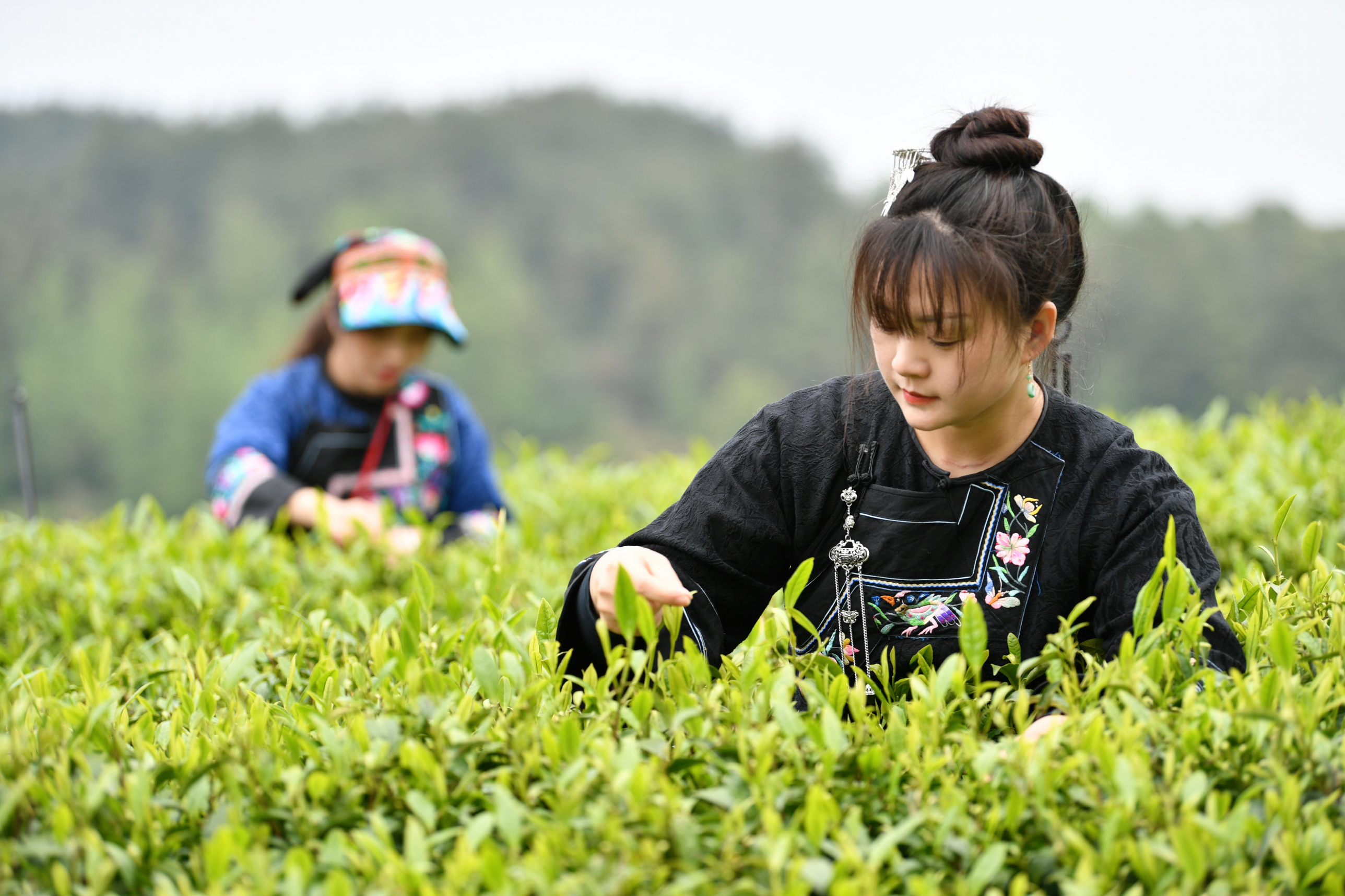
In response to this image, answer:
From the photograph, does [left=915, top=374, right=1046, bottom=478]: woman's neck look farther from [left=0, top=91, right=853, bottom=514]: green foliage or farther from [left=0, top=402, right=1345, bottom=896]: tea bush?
[left=0, top=91, right=853, bottom=514]: green foliage

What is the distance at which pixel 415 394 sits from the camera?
10.9ft

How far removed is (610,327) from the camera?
2366 centimetres

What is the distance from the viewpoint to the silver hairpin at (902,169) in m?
1.51

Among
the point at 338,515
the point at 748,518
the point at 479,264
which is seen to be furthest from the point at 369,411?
the point at 479,264

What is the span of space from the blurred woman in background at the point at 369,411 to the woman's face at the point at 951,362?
5.91 feet

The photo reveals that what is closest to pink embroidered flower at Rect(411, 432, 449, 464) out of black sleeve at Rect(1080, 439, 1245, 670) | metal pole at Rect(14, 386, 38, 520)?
metal pole at Rect(14, 386, 38, 520)

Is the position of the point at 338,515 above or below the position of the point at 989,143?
below

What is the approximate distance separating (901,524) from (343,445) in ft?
6.90

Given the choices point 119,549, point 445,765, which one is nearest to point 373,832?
point 445,765

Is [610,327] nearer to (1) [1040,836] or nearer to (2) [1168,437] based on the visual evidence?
(2) [1168,437]

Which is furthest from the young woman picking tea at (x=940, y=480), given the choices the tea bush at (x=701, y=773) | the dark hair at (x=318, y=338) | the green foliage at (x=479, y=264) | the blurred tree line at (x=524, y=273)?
the green foliage at (x=479, y=264)

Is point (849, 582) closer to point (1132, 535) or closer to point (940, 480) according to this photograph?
point (940, 480)

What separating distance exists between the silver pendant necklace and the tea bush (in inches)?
5.9

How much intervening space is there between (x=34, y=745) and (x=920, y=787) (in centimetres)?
85
